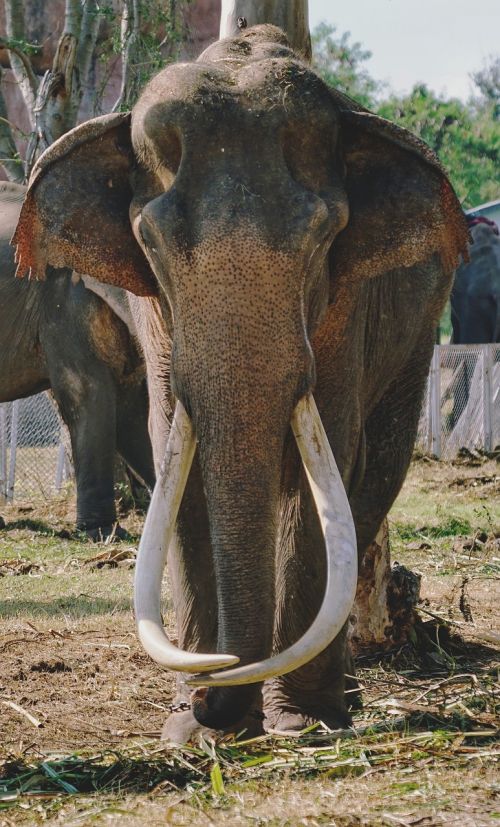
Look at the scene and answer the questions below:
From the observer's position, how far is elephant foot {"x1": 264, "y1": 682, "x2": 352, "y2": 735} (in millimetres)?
4555

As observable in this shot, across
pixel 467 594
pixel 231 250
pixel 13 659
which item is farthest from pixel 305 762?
pixel 467 594

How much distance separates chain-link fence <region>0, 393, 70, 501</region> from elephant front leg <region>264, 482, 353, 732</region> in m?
8.95

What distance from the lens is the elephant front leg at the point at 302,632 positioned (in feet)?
14.8

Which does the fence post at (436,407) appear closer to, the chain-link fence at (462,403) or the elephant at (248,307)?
the chain-link fence at (462,403)

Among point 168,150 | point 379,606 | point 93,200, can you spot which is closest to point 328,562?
point 168,150

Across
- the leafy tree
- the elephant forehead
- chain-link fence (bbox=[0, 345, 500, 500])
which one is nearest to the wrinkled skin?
chain-link fence (bbox=[0, 345, 500, 500])

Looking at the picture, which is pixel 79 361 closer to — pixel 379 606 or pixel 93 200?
pixel 379 606

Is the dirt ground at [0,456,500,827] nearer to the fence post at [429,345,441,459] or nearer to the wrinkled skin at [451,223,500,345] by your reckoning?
the fence post at [429,345,441,459]

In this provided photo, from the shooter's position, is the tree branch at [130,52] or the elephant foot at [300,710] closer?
the elephant foot at [300,710]

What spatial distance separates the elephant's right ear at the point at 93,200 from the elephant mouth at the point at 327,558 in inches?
30.6

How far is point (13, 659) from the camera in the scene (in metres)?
5.85

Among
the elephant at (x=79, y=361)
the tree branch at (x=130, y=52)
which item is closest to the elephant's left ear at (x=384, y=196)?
the elephant at (x=79, y=361)

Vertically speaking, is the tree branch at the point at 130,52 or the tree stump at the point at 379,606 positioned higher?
the tree branch at the point at 130,52

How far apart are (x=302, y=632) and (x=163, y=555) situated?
98 centimetres
